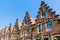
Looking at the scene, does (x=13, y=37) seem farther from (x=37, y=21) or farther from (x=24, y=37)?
(x=37, y=21)

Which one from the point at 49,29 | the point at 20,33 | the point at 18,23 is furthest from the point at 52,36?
the point at 18,23

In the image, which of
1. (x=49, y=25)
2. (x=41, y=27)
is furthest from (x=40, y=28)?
(x=49, y=25)

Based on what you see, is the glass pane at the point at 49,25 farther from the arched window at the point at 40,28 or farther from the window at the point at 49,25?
the arched window at the point at 40,28

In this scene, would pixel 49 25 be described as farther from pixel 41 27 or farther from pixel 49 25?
pixel 41 27

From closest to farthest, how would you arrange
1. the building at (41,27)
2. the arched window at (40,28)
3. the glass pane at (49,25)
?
the building at (41,27)
the glass pane at (49,25)
the arched window at (40,28)

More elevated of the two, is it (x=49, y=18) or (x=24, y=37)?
(x=49, y=18)

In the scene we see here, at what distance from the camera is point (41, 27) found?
2445 cm

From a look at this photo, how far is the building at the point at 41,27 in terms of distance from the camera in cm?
2190

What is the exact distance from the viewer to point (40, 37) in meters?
23.9

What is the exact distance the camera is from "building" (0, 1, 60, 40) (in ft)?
71.9

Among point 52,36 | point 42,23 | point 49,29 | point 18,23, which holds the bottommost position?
point 52,36

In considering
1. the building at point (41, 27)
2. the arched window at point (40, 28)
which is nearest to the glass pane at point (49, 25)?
the building at point (41, 27)

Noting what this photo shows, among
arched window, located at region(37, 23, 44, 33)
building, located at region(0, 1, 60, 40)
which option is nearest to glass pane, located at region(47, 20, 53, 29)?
building, located at region(0, 1, 60, 40)

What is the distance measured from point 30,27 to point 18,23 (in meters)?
5.95
